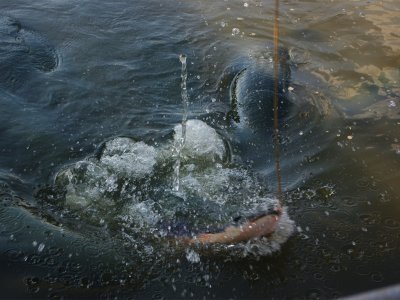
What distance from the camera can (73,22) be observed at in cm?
616

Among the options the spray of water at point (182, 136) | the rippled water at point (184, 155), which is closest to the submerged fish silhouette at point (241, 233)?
the rippled water at point (184, 155)

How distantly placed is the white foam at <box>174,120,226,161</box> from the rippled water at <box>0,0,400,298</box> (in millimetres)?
16

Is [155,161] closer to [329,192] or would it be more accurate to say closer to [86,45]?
[329,192]

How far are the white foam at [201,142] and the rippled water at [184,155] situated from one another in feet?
0.05

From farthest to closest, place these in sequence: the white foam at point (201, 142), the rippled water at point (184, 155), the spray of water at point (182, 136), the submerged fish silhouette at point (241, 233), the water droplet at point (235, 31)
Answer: the water droplet at point (235, 31) → the white foam at point (201, 142) → the spray of water at point (182, 136) → the submerged fish silhouette at point (241, 233) → the rippled water at point (184, 155)

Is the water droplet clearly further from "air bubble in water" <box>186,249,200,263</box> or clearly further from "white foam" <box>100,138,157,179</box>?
"air bubble in water" <box>186,249,200,263</box>

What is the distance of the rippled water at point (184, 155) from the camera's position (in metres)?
2.85

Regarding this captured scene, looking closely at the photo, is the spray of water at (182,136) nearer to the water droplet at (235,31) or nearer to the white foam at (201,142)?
the white foam at (201,142)

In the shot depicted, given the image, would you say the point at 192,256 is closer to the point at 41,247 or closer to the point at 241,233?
the point at 241,233

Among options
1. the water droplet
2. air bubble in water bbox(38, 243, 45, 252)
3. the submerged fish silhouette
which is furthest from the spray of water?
the water droplet

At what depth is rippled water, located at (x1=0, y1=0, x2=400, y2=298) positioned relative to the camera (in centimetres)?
285

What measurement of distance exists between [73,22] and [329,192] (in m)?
4.40

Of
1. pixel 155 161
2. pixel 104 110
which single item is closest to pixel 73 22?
pixel 104 110

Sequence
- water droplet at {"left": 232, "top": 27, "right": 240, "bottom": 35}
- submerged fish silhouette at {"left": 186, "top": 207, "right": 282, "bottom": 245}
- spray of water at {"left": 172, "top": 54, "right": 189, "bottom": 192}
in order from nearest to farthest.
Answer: submerged fish silhouette at {"left": 186, "top": 207, "right": 282, "bottom": 245} → spray of water at {"left": 172, "top": 54, "right": 189, "bottom": 192} → water droplet at {"left": 232, "top": 27, "right": 240, "bottom": 35}
